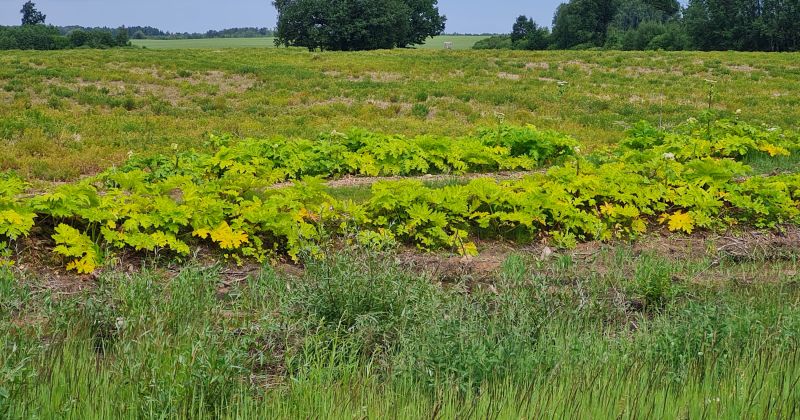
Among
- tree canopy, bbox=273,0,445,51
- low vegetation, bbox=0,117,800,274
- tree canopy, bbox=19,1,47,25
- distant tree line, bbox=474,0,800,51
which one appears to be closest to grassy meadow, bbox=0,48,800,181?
low vegetation, bbox=0,117,800,274

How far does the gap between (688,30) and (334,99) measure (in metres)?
53.4

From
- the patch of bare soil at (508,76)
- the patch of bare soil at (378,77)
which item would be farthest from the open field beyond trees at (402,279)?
the patch of bare soil at (508,76)

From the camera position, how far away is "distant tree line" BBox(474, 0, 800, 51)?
58809 mm

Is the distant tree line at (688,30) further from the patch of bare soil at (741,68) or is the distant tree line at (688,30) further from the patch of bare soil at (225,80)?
the patch of bare soil at (225,80)

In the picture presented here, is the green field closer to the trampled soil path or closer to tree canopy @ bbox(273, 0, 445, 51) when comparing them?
tree canopy @ bbox(273, 0, 445, 51)

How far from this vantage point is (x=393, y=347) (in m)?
4.02

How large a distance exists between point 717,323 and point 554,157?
6803 millimetres

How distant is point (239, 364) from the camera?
3623mm

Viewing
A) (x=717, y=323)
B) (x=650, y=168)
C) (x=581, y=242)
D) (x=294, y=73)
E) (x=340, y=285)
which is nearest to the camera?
(x=717, y=323)

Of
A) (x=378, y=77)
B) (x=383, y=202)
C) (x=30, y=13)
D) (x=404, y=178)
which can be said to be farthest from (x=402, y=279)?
(x=30, y=13)

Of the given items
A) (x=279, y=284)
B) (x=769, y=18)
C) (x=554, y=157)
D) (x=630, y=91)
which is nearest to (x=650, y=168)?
(x=554, y=157)

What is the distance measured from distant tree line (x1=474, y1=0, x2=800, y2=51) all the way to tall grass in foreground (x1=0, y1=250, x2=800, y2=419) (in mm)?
61007

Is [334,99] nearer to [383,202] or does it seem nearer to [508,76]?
[508,76]

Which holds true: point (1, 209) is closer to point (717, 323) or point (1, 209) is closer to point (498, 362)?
point (498, 362)
